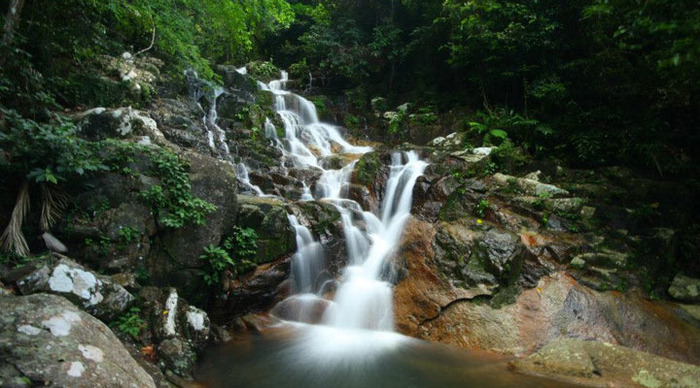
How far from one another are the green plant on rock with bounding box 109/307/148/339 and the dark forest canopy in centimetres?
371

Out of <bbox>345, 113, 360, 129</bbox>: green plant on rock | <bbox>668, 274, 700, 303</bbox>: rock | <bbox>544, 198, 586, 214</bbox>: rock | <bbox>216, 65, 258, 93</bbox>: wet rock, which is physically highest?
<bbox>216, 65, 258, 93</bbox>: wet rock

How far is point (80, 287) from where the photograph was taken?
14.2ft

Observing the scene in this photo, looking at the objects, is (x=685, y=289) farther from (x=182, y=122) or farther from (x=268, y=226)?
(x=182, y=122)

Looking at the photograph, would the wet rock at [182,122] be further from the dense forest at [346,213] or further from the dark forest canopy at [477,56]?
the dark forest canopy at [477,56]

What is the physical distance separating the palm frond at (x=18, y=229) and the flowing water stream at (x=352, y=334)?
2.81 metres

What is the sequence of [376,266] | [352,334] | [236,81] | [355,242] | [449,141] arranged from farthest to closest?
[236,81] → [449,141] → [355,242] → [376,266] → [352,334]

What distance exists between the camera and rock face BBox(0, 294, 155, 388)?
9.31 ft

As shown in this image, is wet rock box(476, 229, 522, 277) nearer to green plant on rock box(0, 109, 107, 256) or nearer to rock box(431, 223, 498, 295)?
rock box(431, 223, 498, 295)

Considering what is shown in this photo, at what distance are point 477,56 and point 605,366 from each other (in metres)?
11.2

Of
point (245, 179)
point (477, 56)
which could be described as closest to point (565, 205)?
point (477, 56)

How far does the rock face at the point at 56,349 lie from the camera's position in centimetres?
284

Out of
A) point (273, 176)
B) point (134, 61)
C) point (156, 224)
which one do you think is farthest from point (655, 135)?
point (134, 61)

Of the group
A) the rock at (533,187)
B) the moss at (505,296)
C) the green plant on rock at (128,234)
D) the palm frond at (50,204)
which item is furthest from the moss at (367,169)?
the palm frond at (50,204)

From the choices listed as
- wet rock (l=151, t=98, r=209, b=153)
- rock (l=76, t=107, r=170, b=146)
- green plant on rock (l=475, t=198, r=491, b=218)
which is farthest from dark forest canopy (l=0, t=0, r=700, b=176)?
green plant on rock (l=475, t=198, r=491, b=218)
